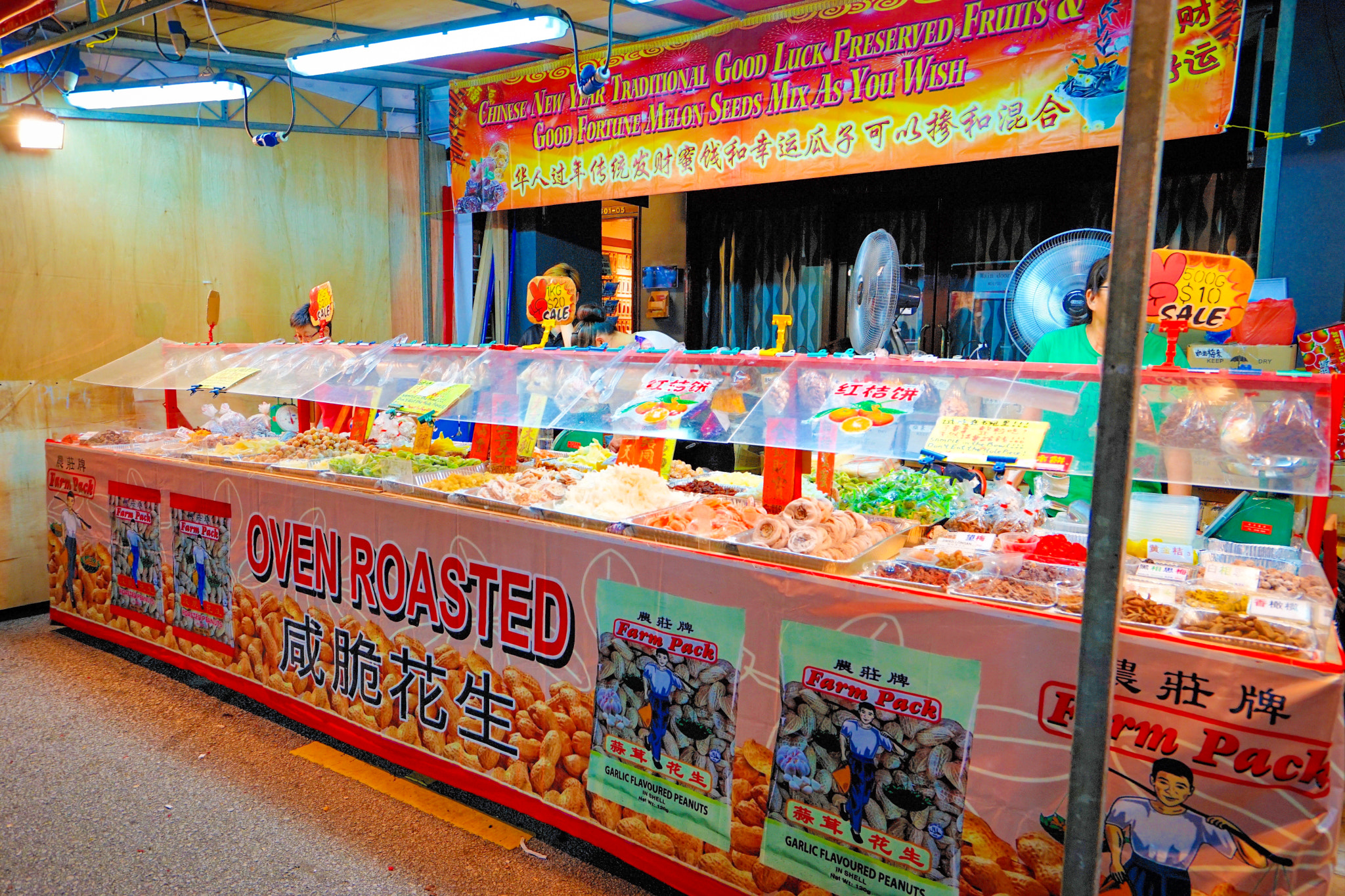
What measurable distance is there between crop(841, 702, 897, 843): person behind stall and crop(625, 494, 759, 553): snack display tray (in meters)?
0.63

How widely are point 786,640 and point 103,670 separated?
161 inches

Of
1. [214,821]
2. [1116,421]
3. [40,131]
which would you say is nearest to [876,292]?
[1116,421]

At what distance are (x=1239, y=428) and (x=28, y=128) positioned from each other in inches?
266

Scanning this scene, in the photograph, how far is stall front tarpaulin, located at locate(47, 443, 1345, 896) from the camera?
191cm

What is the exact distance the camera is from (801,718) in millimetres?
2424

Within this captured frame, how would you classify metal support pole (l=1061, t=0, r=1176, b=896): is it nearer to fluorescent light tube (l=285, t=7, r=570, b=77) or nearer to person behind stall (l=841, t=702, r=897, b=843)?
person behind stall (l=841, t=702, r=897, b=843)

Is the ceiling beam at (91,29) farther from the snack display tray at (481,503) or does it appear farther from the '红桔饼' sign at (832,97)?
the '红桔饼' sign at (832,97)

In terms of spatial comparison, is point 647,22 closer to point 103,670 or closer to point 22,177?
point 22,177

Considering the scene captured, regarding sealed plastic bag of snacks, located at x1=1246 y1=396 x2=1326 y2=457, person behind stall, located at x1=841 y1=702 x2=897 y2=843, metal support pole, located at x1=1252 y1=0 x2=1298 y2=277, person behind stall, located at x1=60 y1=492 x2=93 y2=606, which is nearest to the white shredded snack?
person behind stall, located at x1=841 y1=702 x2=897 y2=843

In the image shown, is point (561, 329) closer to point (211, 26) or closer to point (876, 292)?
point (211, 26)

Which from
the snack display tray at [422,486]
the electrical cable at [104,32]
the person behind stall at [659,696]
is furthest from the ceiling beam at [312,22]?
the person behind stall at [659,696]

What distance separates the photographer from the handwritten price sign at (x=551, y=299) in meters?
3.80

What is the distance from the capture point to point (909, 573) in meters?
2.45

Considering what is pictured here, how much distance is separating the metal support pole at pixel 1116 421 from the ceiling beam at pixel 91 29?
422cm
